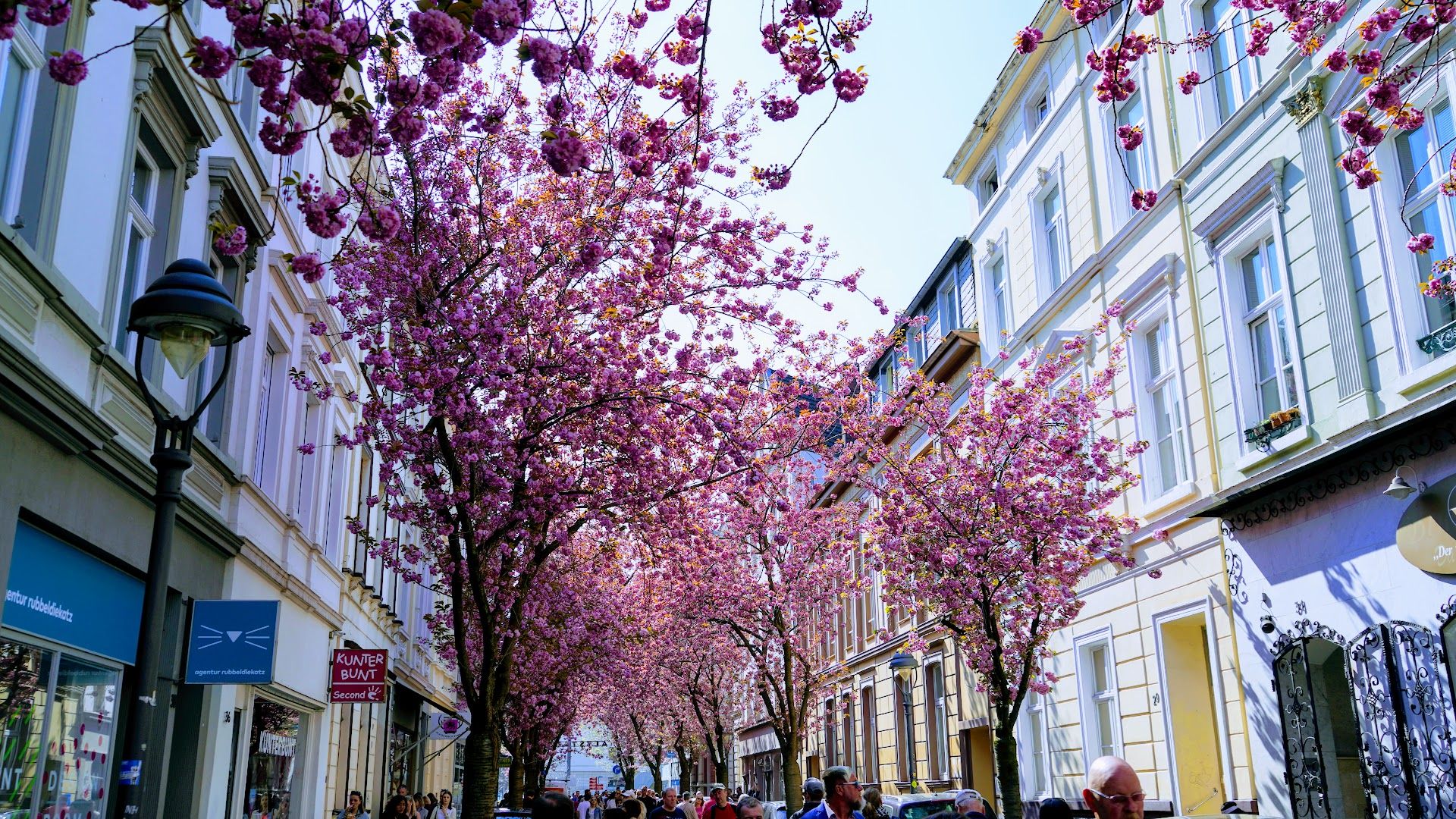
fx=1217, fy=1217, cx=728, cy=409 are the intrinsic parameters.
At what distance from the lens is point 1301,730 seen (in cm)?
1367

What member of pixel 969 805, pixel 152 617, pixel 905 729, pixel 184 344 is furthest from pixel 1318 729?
pixel 905 729

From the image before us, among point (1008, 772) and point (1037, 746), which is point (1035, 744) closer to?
point (1037, 746)

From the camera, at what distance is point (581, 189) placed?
44.5ft

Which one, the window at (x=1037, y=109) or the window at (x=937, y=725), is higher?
the window at (x=1037, y=109)

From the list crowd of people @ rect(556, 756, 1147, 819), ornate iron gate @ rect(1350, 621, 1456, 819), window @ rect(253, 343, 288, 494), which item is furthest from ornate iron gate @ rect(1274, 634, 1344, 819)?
window @ rect(253, 343, 288, 494)

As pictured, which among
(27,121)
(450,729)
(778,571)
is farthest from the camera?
(778,571)

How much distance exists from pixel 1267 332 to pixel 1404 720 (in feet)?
16.6

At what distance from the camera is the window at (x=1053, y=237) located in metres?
21.5

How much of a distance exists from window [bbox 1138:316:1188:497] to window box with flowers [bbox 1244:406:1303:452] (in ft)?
7.31

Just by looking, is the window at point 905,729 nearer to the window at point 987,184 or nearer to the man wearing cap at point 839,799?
the window at point 987,184

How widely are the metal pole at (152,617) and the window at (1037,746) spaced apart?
17810mm

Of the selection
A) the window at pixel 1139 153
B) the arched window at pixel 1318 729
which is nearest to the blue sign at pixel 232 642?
the arched window at pixel 1318 729

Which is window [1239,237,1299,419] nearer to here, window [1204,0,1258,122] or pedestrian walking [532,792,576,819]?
window [1204,0,1258,122]

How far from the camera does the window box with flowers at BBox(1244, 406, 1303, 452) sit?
13883 millimetres
